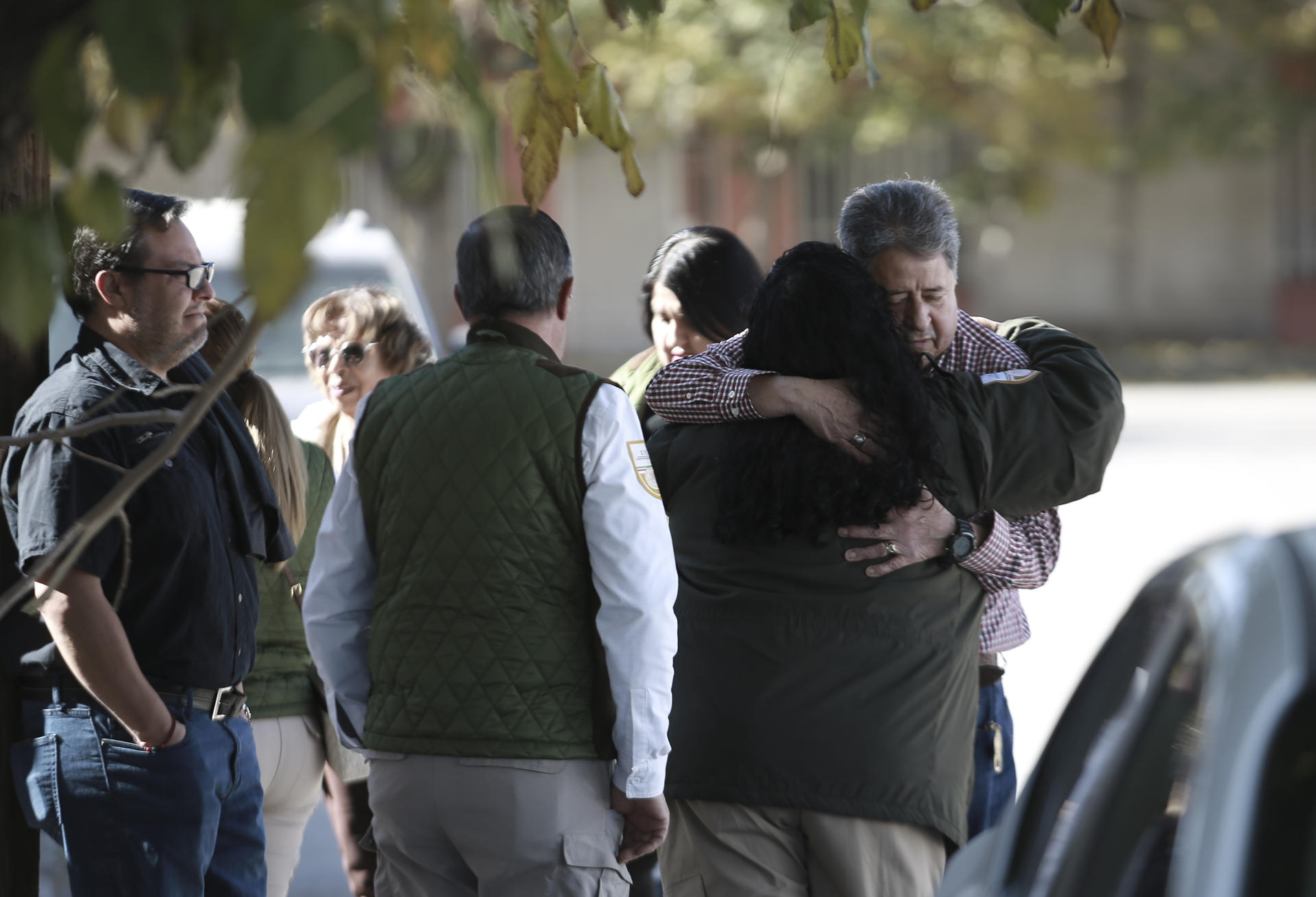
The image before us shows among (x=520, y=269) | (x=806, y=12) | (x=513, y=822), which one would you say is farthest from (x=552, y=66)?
(x=513, y=822)

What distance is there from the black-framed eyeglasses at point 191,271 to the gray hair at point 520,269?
0.53m

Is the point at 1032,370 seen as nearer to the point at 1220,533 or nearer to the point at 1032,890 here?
the point at 1220,533

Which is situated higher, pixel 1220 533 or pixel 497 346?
pixel 497 346

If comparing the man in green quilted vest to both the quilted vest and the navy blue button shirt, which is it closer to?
the quilted vest

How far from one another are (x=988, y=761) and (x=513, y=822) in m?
1.25

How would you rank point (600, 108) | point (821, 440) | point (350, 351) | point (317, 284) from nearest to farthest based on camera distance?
point (600, 108)
point (821, 440)
point (350, 351)
point (317, 284)

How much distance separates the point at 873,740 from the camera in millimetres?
2637

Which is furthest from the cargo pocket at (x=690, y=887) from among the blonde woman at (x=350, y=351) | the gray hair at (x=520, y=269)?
the blonde woman at (x=350, y=351)

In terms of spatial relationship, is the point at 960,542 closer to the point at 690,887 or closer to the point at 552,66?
the point at 690,887

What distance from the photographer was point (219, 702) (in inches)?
118

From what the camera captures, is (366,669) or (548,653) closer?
(548,653)

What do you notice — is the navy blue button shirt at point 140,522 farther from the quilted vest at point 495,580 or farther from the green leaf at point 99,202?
the green leaf at point 99,202

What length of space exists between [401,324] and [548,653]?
70.3 inches

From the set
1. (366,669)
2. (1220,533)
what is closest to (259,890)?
(366,669)
